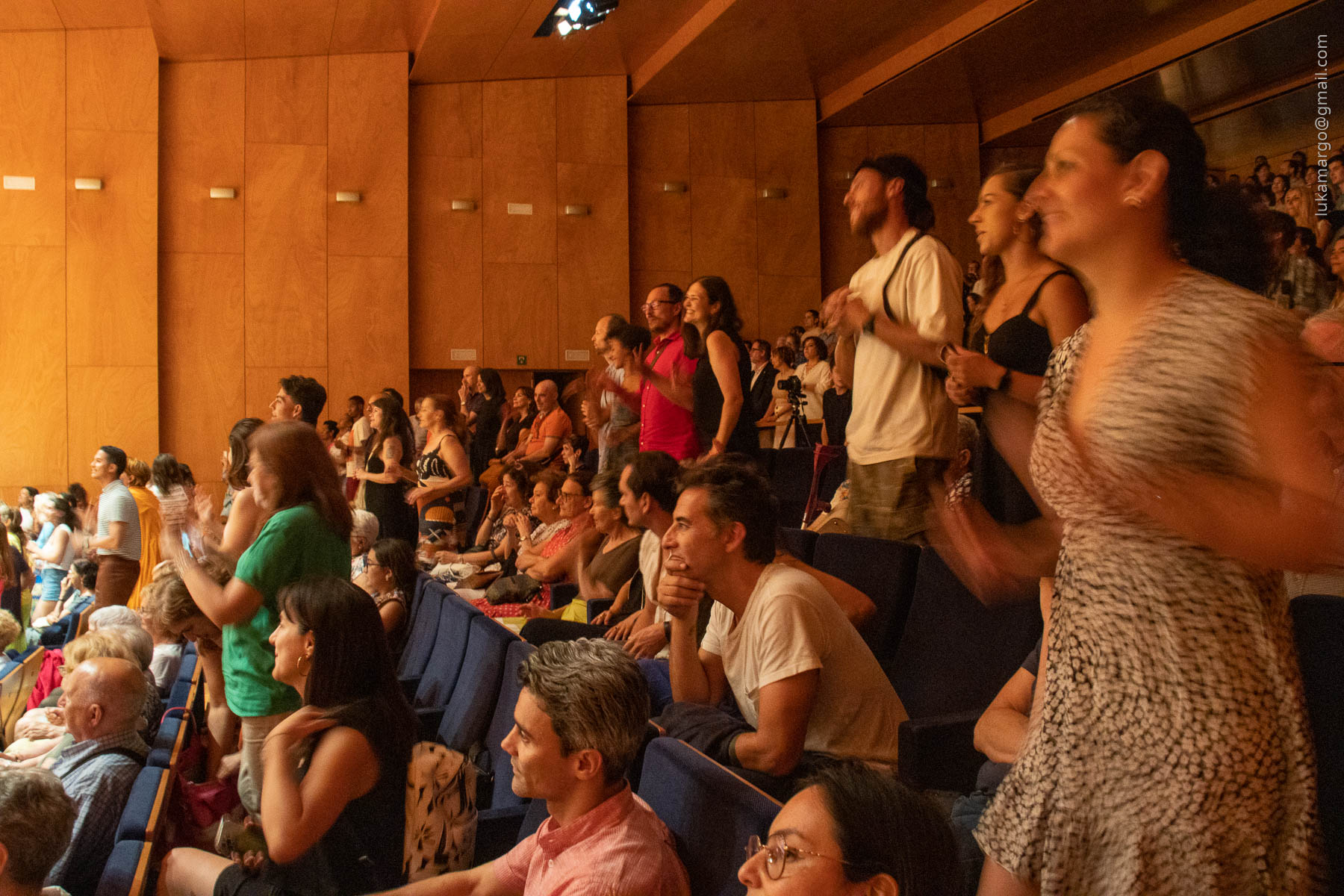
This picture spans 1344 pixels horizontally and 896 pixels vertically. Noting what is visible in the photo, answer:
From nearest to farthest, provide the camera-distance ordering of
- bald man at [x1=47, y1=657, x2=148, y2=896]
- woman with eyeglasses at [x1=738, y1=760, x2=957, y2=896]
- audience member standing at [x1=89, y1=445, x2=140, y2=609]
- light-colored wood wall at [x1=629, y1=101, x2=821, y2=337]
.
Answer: woman with eyeglasses at [x1=738, y1=760, x2=957, y2=896]
bald man at [x1=47, y1=657, x2=148, y2=896]
audience member standing at [x1=89, y1=445, x2=140, y2=609]
light-colored wood wall at [x1=629, y1=101, x2=821, y2=337]

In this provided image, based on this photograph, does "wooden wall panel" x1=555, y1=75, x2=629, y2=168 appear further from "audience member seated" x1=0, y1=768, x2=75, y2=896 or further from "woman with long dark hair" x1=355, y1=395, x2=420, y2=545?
"audience member seated" x1=0, y1=768, x2=75, y2=896

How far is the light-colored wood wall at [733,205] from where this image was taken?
35.6 ft

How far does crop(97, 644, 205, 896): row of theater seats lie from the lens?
2020 mm

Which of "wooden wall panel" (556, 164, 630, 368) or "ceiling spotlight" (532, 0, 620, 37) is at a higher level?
"ceiling spotlight" (532, 0, 620, 37)

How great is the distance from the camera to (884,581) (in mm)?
2609

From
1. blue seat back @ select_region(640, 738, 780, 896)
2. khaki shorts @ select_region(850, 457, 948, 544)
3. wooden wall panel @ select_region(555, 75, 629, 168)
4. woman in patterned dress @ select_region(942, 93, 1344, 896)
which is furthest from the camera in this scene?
wooden wall panel @ select_region(555, 75, 629, 168)

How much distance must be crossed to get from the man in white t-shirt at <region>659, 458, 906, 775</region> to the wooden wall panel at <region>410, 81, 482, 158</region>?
29.0 ft

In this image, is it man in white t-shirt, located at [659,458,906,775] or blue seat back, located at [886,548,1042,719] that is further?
blue seat back, located at [886,548,1042,719]

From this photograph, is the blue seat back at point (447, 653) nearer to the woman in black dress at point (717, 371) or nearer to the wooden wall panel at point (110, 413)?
the woman in black dress at point (717, 371)

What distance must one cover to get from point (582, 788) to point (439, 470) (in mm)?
3971

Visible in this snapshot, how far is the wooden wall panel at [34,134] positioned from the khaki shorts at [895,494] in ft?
29.5

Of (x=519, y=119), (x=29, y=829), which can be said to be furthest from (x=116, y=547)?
(x=519, y=119)

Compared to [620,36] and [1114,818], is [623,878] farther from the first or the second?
[620,36]

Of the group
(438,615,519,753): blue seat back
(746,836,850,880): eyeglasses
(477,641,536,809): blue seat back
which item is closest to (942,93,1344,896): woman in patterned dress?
Result: (746,836,850,880): eyeglasses
